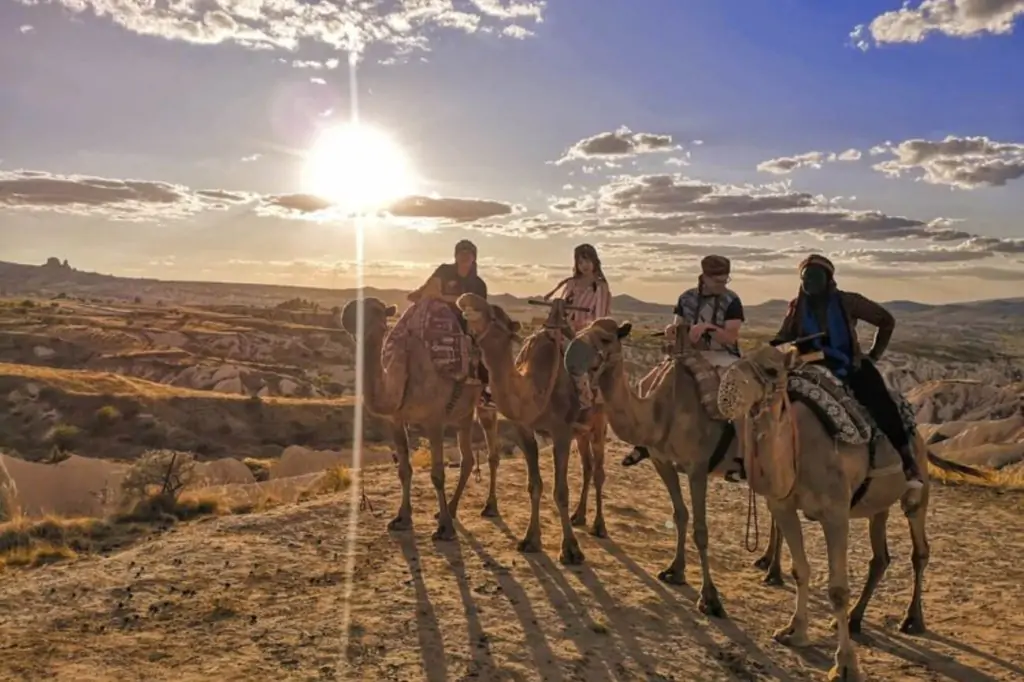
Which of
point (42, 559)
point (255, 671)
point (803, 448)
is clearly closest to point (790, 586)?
point (803, 448)

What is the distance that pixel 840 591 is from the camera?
21.1ft

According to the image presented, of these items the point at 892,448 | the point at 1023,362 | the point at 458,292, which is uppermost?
the point at 458,292

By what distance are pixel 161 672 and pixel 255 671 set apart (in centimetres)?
67

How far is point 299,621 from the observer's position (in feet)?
23.3

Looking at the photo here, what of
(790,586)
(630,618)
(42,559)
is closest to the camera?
(630,618)

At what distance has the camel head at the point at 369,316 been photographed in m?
9.62

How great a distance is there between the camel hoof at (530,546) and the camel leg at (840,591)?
11.9 feet

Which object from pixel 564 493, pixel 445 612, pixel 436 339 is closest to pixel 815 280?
pixel 564 493

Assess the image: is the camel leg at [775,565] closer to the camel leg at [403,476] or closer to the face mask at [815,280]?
the face mask at [815,280]

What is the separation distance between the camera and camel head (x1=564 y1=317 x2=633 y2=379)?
23.6 feet

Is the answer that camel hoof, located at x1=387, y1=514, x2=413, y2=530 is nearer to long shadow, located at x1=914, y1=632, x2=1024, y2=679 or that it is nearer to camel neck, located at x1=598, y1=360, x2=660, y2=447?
camel neck, located at x1=598, y1=360, x2=660, y2=447

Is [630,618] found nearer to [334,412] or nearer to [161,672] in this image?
[161,672]

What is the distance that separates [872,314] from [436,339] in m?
4.71

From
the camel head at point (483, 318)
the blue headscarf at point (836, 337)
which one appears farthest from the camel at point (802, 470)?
the camel head at point (483, 318)
